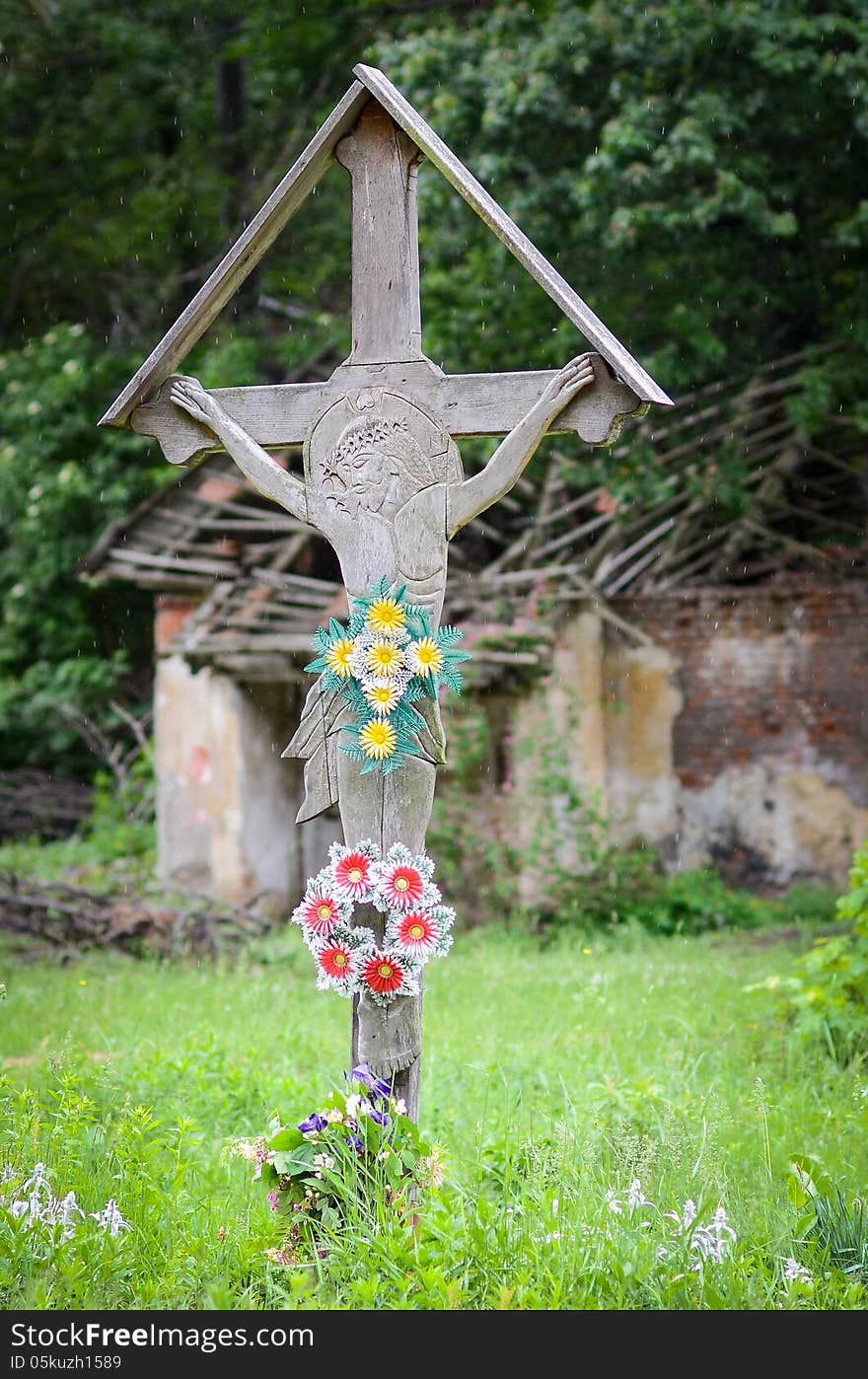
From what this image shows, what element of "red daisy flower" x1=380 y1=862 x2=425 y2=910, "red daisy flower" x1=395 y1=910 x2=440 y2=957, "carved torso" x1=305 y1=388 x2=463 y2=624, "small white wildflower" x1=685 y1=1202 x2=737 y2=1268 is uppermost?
"carved torso" x1=305 y1=388 x2=463 y2=624

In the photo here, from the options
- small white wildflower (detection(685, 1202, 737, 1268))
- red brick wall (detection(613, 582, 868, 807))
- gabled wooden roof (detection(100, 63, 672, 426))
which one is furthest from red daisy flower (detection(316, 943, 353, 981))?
red brick wall (detection(613, 582, 868, 807))

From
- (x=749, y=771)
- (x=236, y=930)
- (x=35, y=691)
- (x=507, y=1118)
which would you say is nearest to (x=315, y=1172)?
(x=507, y=1118)

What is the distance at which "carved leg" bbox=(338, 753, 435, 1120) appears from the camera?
13.3ft

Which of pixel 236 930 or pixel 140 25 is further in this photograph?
pixel 140 25

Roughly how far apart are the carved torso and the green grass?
1766mm

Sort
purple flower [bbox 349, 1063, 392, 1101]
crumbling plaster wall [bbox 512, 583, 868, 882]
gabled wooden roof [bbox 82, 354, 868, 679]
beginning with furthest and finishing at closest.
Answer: gabled wooden roof [bbox 82, 354, 868, 679] < crumbling plaster wall [bbox 512, 583, 868, 882] < purple flower [bbox 349, 1063, 392, 1101]

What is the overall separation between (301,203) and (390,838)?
2.01m

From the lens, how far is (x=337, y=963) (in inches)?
157

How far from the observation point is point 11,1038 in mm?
6855

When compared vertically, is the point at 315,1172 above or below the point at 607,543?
below

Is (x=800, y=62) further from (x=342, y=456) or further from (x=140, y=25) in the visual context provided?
(x=140, y=25)

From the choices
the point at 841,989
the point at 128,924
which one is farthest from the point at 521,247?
the point at 128,924

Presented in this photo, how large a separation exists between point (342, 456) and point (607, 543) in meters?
8.42

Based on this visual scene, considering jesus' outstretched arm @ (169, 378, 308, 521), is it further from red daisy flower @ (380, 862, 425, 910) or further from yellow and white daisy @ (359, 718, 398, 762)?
red daisy flower @ (380, 862, 425, 910)
